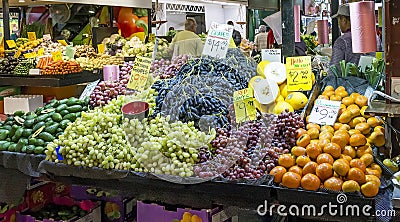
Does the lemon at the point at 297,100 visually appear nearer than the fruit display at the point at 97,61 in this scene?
Yes

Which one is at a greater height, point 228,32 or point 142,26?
point 142,26

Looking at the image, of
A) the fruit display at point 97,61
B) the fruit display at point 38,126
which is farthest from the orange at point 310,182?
the fruit display at point 97,61

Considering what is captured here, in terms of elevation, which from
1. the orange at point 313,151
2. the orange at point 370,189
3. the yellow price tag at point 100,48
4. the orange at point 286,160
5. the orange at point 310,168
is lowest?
the orange at point 370,189

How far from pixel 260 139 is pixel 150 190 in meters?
0.54

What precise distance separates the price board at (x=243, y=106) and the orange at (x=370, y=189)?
609mm

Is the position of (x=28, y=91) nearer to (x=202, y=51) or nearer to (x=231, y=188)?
(x=202, y=51)

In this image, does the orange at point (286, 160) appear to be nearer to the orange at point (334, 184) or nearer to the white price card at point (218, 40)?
the orange at point (334, 184)

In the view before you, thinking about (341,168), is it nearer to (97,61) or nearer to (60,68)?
(60,68)

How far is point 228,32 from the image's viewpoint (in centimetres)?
261

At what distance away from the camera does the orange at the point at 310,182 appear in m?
1.97

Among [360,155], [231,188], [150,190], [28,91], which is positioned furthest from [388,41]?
[28,91]

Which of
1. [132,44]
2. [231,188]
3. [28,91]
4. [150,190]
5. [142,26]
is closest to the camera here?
[231,188]

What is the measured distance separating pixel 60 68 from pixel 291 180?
11.3ft

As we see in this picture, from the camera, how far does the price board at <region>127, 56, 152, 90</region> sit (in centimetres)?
262
